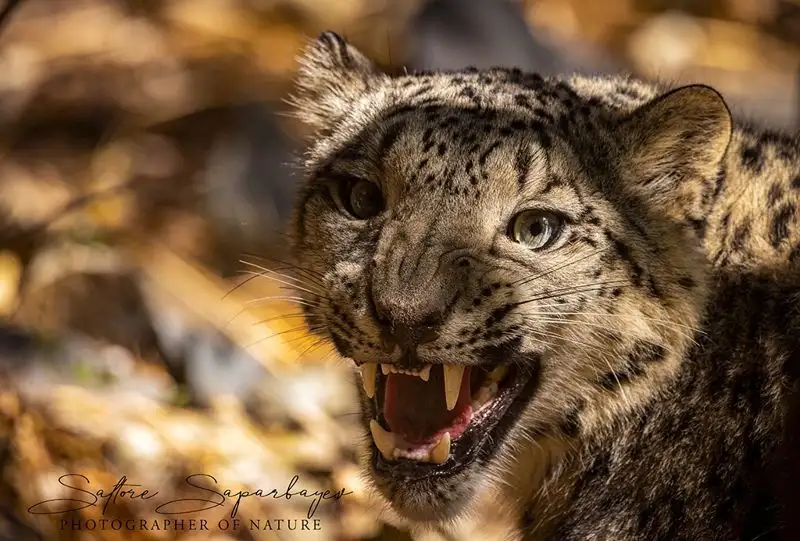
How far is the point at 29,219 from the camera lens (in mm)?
11453

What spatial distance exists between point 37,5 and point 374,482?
1152cm

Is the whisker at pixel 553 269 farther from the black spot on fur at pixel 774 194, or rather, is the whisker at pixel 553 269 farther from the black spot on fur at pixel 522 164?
the black spot on fur at pixel 774 194

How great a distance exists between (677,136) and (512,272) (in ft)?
3.30

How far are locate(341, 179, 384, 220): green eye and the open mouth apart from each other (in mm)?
742

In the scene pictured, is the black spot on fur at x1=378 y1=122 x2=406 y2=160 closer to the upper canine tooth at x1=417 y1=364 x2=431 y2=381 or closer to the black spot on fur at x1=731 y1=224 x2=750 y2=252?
the upper canine tooth at x1=417 y1=364 x2=431 y2=381

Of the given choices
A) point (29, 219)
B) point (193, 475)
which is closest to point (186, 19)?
point (29, 219)

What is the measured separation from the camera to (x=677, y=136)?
17.4 feet

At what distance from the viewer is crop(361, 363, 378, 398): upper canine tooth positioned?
17.6 ft

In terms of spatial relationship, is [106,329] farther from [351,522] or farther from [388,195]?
[388,195]

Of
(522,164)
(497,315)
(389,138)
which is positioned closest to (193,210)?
(389,138)

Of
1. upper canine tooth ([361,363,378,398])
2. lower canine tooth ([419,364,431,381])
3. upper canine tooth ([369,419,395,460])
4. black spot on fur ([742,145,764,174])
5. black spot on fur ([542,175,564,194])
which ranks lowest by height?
upper canine tooth ([369,419,395,460])

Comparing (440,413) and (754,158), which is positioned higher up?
(754,158)

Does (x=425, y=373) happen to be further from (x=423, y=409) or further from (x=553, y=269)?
(x=553, y=269)

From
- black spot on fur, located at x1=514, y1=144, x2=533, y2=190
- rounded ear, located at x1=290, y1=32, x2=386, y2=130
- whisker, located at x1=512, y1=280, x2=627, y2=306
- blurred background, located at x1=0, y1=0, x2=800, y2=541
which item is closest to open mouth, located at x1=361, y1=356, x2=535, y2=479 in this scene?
whisker, located at x1=512, y1=280, x2=627, y2=306
